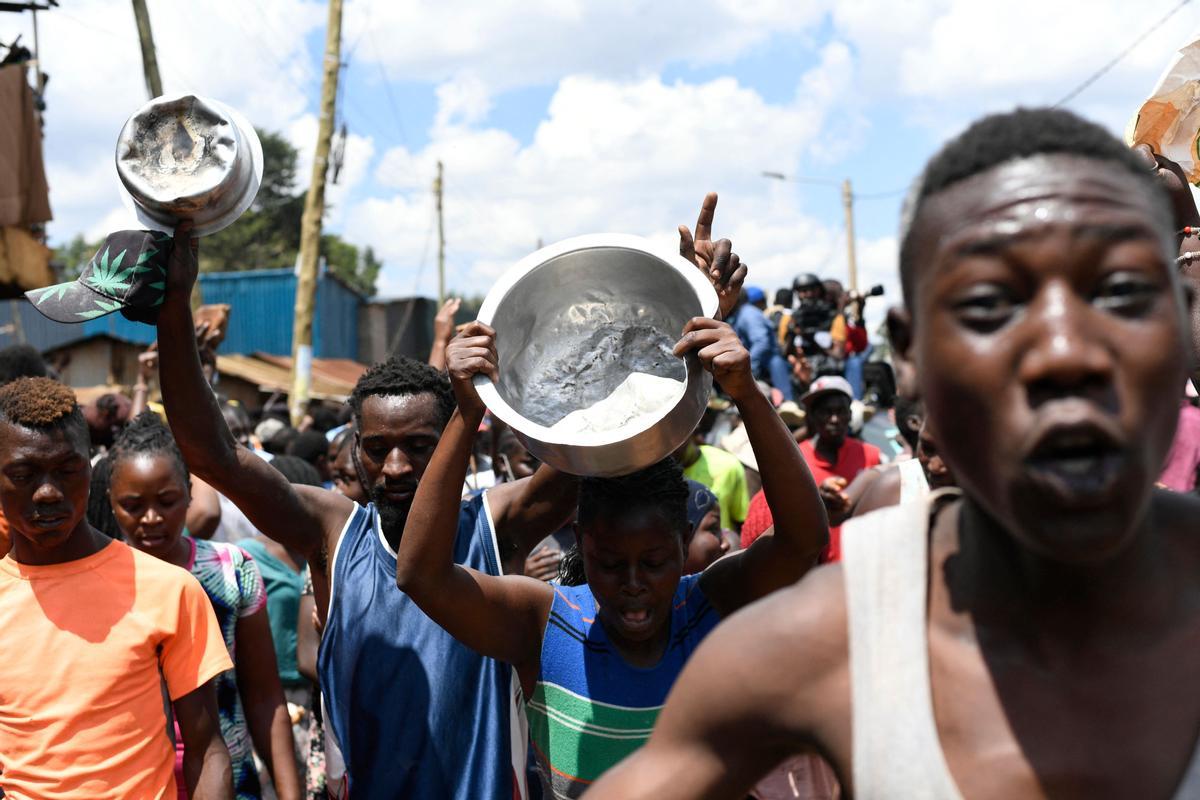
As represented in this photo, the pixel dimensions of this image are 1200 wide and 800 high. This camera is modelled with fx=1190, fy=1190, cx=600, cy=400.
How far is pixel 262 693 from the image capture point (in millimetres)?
3506

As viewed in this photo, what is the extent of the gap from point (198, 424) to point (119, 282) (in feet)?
1.30

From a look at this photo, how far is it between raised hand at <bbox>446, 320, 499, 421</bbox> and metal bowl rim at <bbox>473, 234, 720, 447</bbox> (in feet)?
0.06

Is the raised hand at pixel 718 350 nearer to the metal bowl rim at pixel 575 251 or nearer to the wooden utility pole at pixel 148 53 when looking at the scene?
the metal bowl rim at pixel 575 251

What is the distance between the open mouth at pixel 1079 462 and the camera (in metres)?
1.05

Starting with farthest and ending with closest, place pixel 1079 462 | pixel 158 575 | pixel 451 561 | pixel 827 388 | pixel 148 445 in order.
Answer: pixel 827 388 → pixel 148 445 → pixel 158 575 → pixel 451 561 → pixel 1079 462

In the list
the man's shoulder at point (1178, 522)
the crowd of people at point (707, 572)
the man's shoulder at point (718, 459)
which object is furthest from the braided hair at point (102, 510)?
the man's shoulder at point (1178, 522)

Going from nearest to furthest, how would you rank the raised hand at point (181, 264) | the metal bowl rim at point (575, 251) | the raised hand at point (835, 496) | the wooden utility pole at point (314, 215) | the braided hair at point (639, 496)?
the metal bowl rim at point (575, 251) → the braided hair at point (639, 496) → the raised hand at point (181, 264) → the raised hand at point (835, 496) → the wooden utility pole at point (314, 215)

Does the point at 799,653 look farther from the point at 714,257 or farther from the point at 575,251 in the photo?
the point at 714,257

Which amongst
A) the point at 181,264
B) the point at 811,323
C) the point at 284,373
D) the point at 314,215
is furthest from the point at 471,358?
the point at 284,373

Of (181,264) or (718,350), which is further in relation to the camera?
(181,264)

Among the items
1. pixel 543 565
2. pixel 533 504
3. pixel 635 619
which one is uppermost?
pixel 533 504

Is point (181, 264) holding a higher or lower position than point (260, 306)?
higher

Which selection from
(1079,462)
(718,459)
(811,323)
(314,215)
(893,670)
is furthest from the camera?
(314,215)

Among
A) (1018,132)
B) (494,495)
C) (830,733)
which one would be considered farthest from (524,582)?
(1018,132)
